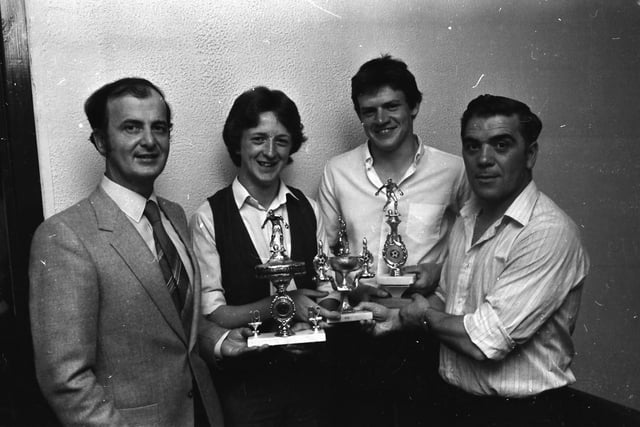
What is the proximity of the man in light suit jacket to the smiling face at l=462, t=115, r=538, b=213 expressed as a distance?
3.62 ft

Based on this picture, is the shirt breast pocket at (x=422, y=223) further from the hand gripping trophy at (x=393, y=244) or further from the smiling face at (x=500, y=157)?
the smiling face at (x=500, y=157)

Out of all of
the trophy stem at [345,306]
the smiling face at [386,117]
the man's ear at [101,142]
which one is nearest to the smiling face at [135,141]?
the man's ear at [101,142]

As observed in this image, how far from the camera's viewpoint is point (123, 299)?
6.69ft

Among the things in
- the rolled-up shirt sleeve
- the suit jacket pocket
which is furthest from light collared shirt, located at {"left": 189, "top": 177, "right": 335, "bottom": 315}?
the suit jacket pocket

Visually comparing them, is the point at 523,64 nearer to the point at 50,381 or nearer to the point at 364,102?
the point at 364,102

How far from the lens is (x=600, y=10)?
3770 millimetres

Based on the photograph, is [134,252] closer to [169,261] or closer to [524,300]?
[169,261]

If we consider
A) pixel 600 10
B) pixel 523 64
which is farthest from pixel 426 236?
pixel 600 10

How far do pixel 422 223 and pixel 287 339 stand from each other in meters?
0.89

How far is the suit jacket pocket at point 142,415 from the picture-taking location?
203 cm

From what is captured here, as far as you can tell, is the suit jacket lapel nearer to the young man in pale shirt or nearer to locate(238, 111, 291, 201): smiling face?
locate(238, 111, 291, 201): smiling face

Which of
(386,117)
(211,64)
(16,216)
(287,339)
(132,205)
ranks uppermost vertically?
(211,64)

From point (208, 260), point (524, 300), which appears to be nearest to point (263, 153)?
point (208, 260)

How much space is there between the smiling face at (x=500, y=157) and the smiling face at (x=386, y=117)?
0.47m
